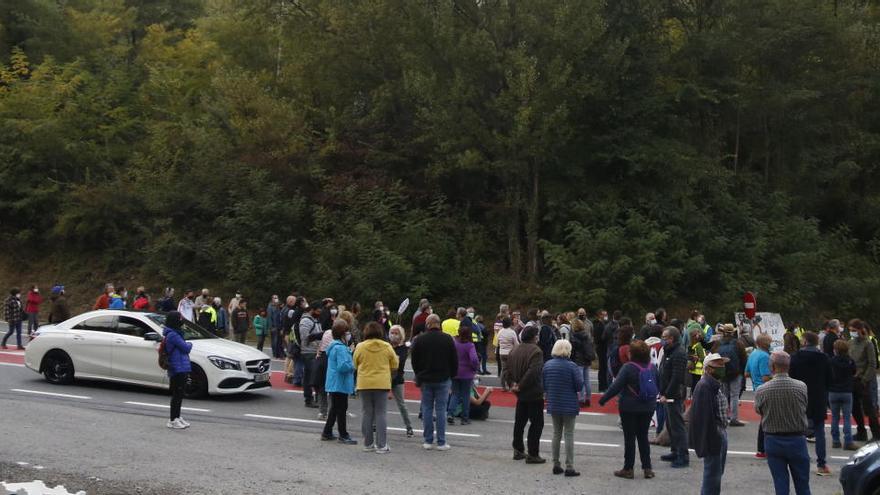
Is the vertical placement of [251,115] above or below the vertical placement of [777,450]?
above

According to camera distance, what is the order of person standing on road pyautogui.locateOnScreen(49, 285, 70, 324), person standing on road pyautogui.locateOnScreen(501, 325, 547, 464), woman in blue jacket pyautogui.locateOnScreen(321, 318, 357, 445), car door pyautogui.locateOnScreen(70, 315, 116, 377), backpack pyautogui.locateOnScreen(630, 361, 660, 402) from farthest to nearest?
1. person standing on road pyautogui.locateOnScreen(49, 285, 70, 324)
2. car door pyautogui.locateOnScreen(70, 315, 116, 377)
3. woman in blue jacket pyautogui.locateOnScreen(321, 318, 357, 445)
4. person standing on road pyautogui.locateOnScreen(501, 325, 547, 464)
5. backpack pyautogui.locateOnScreen(630, 361, 660, 402)

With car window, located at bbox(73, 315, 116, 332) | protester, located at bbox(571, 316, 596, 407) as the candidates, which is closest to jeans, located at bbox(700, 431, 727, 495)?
protester, located at bbox(571, 316, 596, 407)

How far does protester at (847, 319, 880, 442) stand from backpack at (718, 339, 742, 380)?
178 centimetres

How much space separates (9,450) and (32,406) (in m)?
3.34

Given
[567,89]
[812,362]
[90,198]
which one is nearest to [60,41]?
[90,198]

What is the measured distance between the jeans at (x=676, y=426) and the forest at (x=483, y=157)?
15580 mm

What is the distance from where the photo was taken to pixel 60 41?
42.5 metres

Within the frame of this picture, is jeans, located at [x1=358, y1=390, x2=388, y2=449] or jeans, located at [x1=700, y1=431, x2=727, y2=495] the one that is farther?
jeans, located at [x1=358, y1=390, x2=388, y2=449]

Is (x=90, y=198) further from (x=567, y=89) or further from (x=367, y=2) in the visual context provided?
(x=567, y=89)

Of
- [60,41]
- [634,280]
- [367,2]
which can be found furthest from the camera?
[60,41]

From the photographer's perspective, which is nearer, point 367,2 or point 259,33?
point 367,2

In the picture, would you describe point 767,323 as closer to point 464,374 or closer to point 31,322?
point 464,374

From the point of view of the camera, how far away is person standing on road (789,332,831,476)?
38.3 ft

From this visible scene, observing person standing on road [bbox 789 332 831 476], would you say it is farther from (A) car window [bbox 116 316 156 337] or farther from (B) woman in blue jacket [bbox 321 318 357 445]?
(A) car window [bbox 116 316 156 337]
